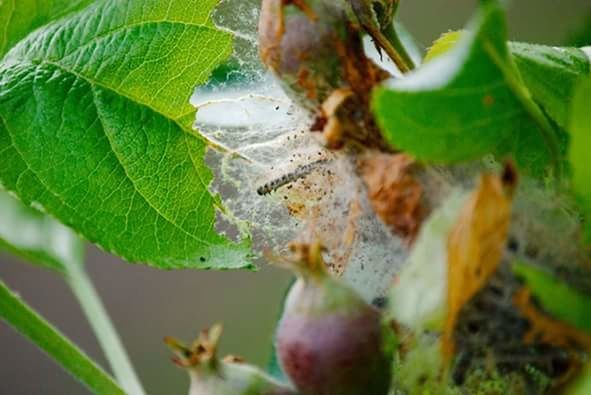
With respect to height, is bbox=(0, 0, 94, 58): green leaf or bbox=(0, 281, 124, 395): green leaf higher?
bbox=(0, 0, 94, 58): green leaf

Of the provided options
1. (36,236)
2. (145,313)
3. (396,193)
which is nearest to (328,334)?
(396,193)

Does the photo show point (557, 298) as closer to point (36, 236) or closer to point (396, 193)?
point (396, 193)

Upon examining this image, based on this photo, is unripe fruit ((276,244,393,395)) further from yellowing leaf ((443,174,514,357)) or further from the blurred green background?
the blurred green background

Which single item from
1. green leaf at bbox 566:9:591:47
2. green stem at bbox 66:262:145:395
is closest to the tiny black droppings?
green stem at bbox 66:262:145:395

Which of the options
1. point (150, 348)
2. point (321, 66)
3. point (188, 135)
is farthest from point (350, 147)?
point (150, 348)

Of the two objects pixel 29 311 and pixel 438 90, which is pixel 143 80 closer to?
pixel 29 311

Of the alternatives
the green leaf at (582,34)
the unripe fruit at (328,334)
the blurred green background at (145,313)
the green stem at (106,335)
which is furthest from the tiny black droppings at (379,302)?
the blurred green background at (145,313)
